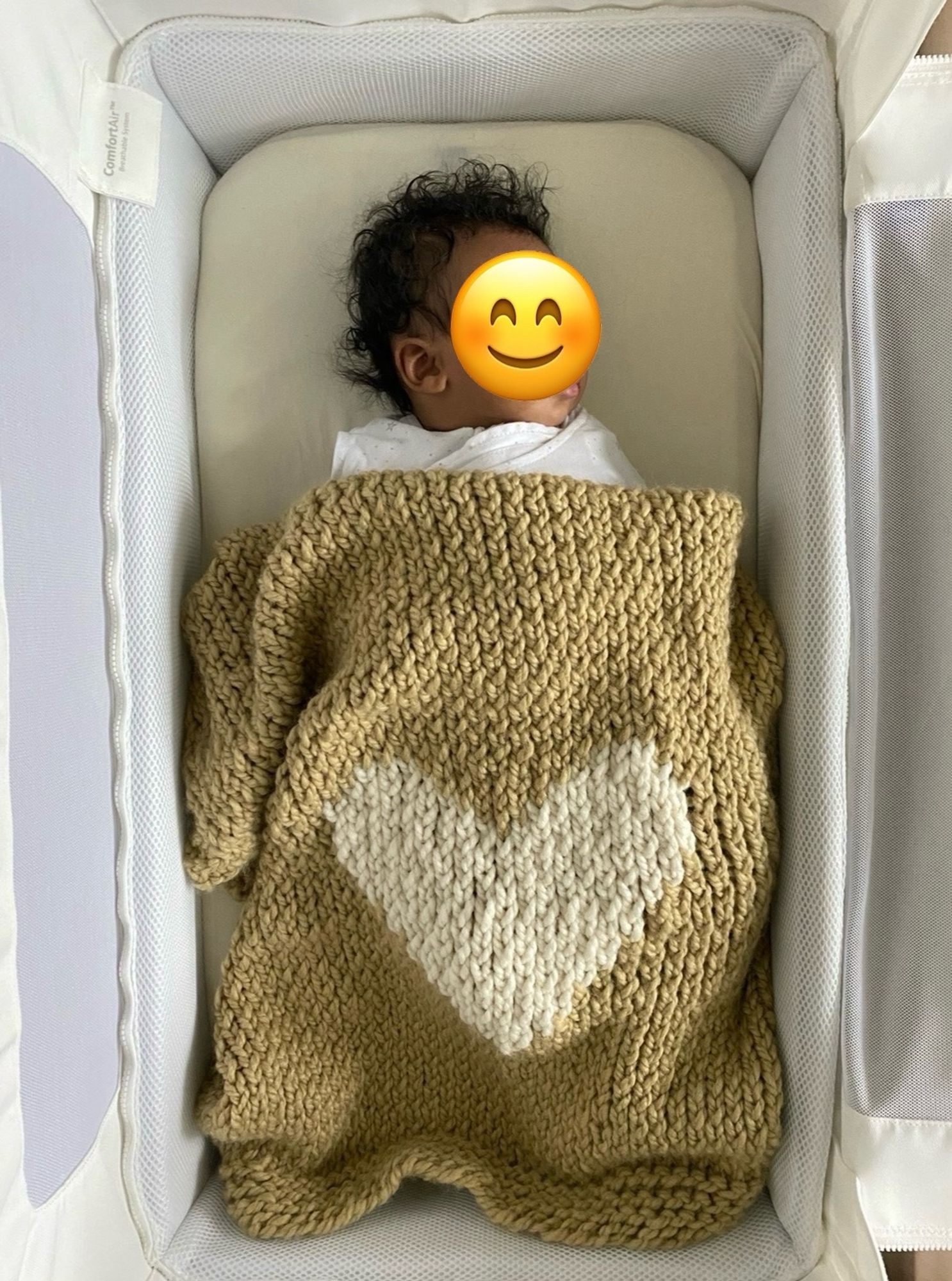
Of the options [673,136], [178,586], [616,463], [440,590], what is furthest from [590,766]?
[673,136]

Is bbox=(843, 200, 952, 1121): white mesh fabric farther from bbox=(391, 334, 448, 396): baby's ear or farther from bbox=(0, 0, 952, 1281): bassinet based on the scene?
bbox=(391, 334, 448, 396): baby's ear

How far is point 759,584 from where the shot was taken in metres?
1.11

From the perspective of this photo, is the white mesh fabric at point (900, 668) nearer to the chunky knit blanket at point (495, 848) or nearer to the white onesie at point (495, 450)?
the chunky knit blanket at point (495, 848)

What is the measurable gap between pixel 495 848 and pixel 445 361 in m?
0.49

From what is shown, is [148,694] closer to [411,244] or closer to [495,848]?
[495,848]

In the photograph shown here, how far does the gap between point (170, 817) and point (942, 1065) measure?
755 millimetres

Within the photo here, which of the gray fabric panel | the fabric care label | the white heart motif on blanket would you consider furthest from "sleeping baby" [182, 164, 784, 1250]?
the fabric care label

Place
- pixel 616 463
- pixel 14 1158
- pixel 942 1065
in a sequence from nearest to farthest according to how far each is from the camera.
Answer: pixel 14 1158 → pixel 942 1065 → pixel 616 463

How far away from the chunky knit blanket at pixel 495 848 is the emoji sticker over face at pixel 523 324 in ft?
0.34

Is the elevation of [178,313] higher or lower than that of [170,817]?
higher

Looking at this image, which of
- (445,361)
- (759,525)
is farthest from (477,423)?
(759,525)

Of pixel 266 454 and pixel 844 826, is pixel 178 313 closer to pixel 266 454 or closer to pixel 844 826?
pixel 266 454

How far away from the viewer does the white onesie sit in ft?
3.45

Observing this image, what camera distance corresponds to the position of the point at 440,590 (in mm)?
983
